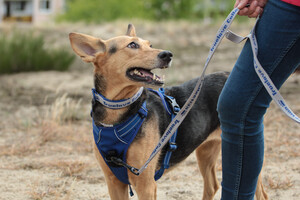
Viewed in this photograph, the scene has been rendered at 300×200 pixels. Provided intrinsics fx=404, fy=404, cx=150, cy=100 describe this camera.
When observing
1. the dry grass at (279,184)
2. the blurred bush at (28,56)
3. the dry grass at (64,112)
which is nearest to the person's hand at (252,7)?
the dry grass at (279,184)

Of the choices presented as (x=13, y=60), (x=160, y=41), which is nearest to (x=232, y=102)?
(x=13, y=60)

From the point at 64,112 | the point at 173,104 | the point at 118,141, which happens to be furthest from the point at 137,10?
the point at 118,141

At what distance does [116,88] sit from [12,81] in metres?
6.88

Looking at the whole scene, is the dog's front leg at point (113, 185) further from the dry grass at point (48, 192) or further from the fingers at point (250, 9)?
the fingers at point (250, 9)

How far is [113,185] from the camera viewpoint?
10.5 ft

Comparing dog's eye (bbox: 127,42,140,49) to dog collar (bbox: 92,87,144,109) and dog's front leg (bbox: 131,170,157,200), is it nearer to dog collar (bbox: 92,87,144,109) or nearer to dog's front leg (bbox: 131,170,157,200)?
dog collar (bbox: 92,87,144,109)

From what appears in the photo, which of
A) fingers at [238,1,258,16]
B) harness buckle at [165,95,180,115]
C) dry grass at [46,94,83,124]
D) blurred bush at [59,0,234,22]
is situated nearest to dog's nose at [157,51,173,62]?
harness buckle at [165,95,180,115]

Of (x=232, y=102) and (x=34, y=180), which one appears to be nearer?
(x=232, y=102)

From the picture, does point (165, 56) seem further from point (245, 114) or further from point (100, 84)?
point (245, 114)

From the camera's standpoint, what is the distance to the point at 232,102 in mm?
2330

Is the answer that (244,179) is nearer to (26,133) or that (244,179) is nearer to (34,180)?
(34,180)

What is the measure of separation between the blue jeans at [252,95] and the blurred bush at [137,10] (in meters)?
20.3

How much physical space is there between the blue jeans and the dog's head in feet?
2.72

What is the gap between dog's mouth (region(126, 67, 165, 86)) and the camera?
305cm
